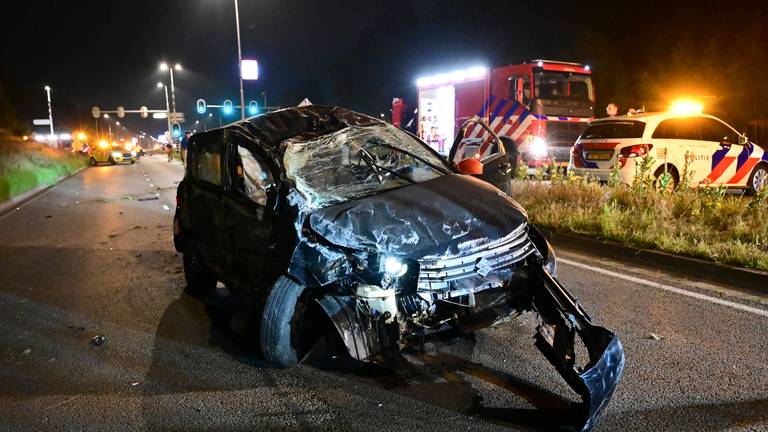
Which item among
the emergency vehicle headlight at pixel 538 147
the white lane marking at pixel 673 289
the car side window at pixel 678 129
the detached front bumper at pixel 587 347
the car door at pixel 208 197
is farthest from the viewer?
the emergency vehicle headlight at pixel 538 147

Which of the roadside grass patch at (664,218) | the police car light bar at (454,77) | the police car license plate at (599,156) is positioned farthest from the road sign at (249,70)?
the roadside grass patch at (664,218)

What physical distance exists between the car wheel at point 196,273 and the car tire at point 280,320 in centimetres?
195

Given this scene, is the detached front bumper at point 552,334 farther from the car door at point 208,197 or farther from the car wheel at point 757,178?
the car wheel at point 757,178

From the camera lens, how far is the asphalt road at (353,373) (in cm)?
339

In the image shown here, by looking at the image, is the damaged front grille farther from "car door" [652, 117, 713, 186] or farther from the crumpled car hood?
"car door" [652, 117, 713, 186]

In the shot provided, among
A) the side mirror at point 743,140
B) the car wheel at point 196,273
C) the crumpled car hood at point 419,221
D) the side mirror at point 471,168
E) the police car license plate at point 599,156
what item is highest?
the side mirror at point 743,140

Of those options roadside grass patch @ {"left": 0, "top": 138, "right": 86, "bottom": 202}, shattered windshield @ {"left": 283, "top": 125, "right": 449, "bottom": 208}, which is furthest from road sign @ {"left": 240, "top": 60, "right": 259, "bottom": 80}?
shattered windshield @ {"left": 283, "top": 125, "right": 449, "bottom": 208}

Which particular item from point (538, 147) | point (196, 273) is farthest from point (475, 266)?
point (538, 147)

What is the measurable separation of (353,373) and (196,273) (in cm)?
257

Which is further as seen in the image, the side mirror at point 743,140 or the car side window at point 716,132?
the car side window at point 716,132

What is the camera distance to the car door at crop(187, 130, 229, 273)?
5109mm

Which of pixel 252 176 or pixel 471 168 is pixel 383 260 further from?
pixel 471 168

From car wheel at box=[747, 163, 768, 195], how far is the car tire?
10.9 meters

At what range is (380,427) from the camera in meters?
3.28
